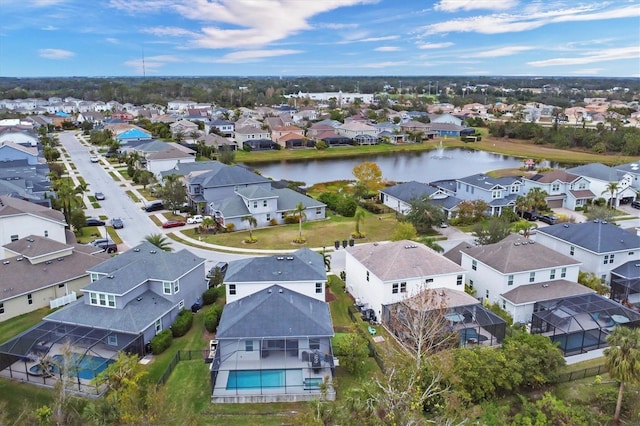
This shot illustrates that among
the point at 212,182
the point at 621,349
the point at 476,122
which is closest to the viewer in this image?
the point at 621,349

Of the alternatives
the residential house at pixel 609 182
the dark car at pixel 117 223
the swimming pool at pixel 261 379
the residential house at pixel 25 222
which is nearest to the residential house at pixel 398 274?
the swimming pool at pixel 261 379

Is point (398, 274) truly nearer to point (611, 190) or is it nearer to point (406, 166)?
point (611, 190)

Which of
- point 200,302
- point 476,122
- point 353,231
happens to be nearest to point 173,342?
point 200,302

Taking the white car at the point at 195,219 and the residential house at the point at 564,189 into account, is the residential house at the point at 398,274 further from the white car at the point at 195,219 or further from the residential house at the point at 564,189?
the residential house at the point at 564,189

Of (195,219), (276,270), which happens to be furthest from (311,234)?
(276,270)

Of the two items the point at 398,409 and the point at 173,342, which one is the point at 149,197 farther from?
the point at 398,409

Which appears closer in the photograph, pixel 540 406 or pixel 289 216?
pixel 540 406
